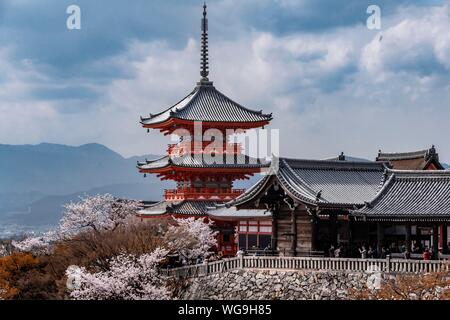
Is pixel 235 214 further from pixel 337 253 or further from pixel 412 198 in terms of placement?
pixel 412 198

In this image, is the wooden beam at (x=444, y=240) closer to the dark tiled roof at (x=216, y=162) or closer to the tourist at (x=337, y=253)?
the tourist at (x=337, y=253)

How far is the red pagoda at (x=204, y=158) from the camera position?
5941 centimetres

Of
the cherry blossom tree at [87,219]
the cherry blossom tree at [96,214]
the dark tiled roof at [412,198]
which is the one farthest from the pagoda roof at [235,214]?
the dark tiled roof at [412,198]

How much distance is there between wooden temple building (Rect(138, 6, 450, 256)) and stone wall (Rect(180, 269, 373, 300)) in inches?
114

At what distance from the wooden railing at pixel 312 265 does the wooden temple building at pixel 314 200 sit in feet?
7.70

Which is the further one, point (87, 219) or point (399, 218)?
point (87, 219)

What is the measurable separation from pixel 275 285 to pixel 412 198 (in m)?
7.53

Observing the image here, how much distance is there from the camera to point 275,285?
41531mm

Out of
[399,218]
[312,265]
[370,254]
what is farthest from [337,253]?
[399,218]

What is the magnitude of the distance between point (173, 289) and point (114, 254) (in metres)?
3.57

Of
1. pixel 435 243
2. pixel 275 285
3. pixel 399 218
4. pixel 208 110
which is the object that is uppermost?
pixel 208 110

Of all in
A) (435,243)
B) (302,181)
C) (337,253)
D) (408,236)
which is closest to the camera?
(435,243)
